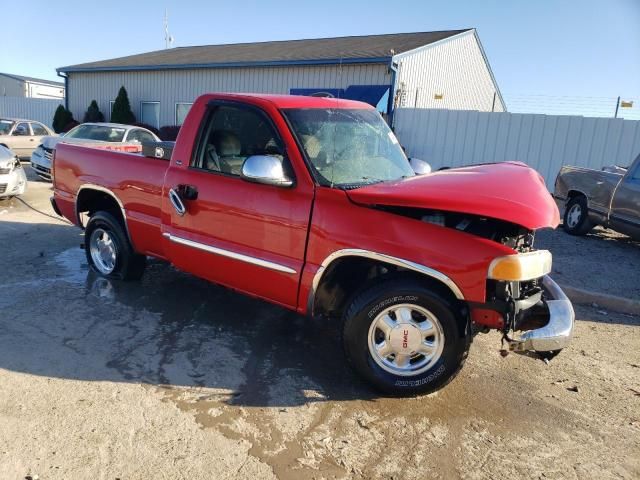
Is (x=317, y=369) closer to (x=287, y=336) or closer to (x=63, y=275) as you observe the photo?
(x=287, y=336)

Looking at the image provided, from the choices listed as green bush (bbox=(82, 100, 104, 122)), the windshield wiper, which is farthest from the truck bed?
green bush (bbox=(82, 100, 104, 122))

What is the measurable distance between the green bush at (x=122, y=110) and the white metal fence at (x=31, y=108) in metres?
6.36

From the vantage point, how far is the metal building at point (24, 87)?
148 feet

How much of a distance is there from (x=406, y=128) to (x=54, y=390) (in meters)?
A: 14.2

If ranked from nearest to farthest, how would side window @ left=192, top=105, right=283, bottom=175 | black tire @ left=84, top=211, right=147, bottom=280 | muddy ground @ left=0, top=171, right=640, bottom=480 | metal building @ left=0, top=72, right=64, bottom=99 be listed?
muddy ground @ left=0, top=171, right=640, bottom=480 → side window @ left=192, top=105, right=283, bottom=175 → black tire @ left=84, top=211, right=147, bottom=280 → metal building @ left=0, top=72, right=64, bottom=99

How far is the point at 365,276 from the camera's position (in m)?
4.08

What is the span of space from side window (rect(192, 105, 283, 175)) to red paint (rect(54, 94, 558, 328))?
11 centimetres

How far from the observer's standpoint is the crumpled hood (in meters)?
3.20

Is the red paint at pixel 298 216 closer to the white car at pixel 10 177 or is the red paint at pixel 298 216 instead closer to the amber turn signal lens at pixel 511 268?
the amber turn signal lens at pixel 511 268

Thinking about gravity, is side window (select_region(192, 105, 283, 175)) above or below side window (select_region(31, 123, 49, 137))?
above

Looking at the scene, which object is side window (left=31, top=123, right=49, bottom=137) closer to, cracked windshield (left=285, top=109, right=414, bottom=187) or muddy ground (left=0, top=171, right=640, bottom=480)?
muddy ground (left=0, top=171, right=640, bottom=480)

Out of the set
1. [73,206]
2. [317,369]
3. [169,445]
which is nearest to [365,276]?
[317,369]

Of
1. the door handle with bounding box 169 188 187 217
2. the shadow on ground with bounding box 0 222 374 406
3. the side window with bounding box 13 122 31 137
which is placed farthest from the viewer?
the side window with bounding box 13 122 31 137

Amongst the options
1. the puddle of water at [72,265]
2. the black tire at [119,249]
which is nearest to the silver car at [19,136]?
the puddle of water at [72,265]
